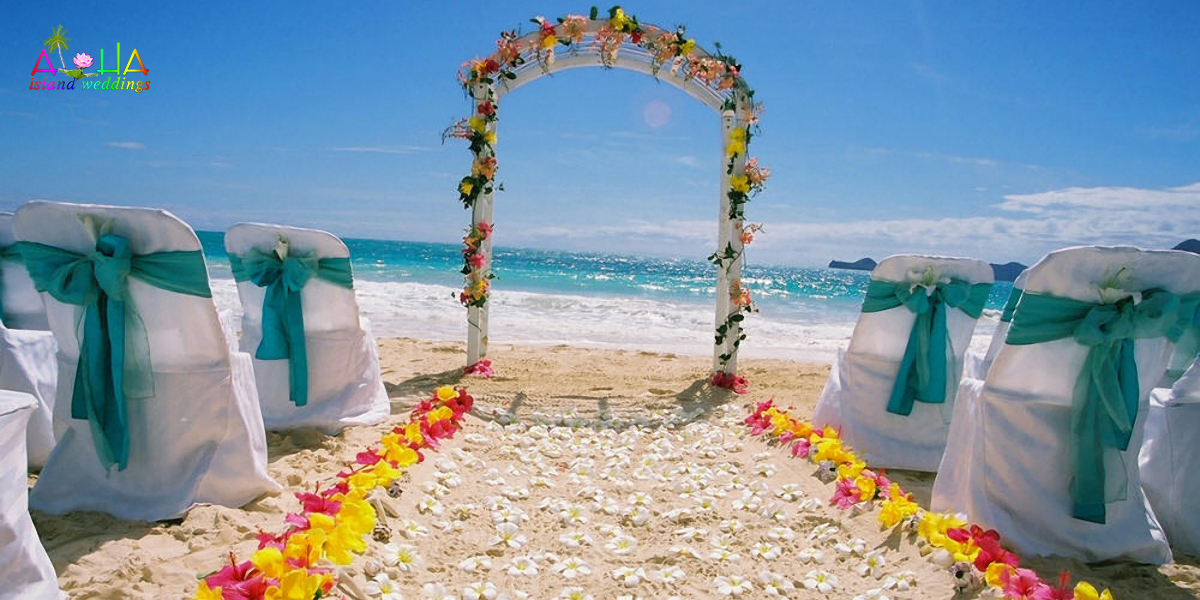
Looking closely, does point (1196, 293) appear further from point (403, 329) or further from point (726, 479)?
point (403, 329)

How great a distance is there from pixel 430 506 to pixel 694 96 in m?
4.23

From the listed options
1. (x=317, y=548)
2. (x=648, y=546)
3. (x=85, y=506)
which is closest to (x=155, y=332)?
(x=85, y=506)

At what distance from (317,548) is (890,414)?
115 inches

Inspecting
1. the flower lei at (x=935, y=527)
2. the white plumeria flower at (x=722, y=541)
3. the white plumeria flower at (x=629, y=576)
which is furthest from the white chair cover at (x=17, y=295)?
the flower lei at (x=935, y=527)

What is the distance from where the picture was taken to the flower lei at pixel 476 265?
595 centimetres

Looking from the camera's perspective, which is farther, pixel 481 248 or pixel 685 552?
pixel 481 248

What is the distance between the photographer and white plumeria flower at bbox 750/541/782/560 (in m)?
2.65

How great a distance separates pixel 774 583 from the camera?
243 cm

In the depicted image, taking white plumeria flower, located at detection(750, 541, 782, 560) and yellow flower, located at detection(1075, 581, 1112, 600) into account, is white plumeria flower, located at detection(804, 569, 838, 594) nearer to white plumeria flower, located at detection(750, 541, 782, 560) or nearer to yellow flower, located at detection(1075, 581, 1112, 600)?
white plumeria flower, located at detection(750, 541, 782, 560)

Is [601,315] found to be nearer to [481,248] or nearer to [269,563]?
[481,248]

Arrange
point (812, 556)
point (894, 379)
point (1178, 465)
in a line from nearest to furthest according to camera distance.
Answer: point (812, 556)
point (1178, 465)
point (894, 379)

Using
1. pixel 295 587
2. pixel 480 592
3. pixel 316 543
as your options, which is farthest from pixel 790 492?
pixel 295 587

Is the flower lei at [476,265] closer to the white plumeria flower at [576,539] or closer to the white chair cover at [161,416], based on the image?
the white chair cover at [161,416]

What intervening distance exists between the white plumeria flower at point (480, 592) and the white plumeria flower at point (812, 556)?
1157 mm
